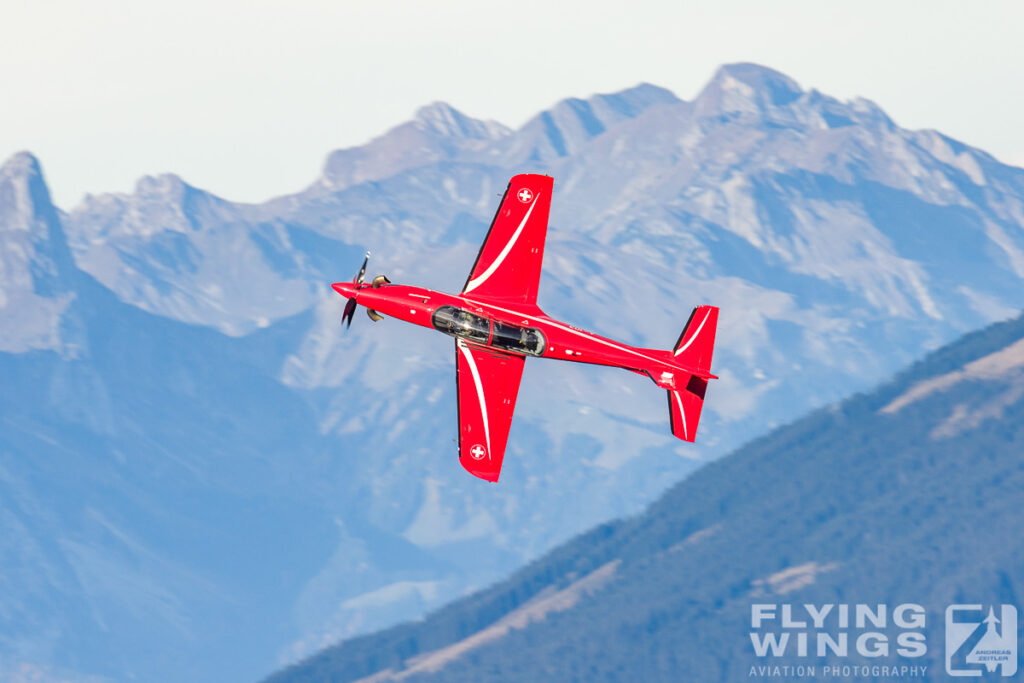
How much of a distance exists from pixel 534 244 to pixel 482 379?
8940 millimetres

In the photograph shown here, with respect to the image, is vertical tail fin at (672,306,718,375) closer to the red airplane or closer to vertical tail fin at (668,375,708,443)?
the red airplane

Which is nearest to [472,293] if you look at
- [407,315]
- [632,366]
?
[407,315]

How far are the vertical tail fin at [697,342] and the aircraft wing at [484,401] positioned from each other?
32.0 ft

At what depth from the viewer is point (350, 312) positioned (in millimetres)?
83500

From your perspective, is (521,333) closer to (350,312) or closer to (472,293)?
(472,293)

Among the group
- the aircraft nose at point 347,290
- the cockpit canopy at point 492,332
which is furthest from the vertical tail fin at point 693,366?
the aircraft nose at point 347,290

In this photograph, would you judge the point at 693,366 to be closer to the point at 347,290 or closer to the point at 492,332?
the point at 492,332

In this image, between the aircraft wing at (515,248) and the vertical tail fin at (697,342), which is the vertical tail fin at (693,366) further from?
the aircraft wing at (515,248)

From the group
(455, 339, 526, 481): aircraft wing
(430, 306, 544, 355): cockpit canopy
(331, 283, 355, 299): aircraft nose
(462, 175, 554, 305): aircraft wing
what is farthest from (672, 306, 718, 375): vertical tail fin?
(331, 283, 355, 299): aircraft nose

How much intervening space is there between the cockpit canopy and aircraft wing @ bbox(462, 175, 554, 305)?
1973mm

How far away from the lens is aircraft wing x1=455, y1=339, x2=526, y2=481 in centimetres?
8369

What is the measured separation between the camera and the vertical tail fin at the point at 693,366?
8388cm

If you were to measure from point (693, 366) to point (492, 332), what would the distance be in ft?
40.5

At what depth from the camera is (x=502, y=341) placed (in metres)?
83.9
